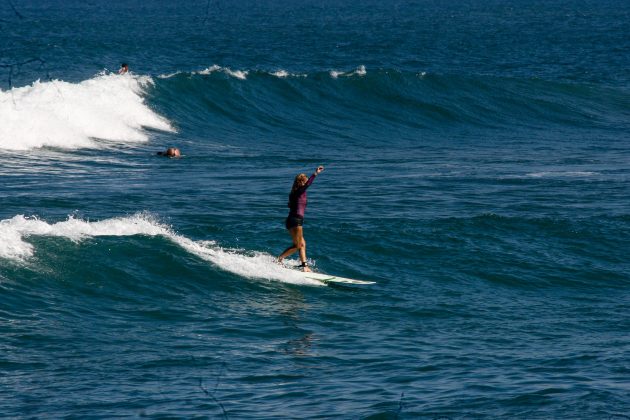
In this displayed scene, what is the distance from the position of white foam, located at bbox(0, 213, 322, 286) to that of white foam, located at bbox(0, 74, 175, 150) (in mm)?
14253

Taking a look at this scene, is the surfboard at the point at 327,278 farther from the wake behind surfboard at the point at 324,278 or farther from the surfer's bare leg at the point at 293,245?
the surfer's bare leg at the point at 293,245

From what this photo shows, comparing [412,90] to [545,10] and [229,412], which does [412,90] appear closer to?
[229,412]

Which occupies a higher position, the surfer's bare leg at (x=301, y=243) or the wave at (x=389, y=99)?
the wave at (x=389, y=99)

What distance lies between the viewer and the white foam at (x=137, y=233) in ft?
60.2

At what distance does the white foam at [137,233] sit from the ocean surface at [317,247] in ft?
0.17

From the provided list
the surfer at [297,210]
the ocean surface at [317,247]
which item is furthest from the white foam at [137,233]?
the surfer at [297,210]

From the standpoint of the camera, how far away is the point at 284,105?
44.8m

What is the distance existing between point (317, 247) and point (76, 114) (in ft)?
61.6

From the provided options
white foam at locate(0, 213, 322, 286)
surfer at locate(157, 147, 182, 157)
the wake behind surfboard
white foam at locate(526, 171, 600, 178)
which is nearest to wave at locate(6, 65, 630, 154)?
surfer at locate(157, 147, 182, 157)

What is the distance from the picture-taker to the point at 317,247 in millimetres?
21047

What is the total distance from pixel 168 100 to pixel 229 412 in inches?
1260

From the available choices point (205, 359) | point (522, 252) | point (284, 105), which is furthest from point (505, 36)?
point (205, 359)

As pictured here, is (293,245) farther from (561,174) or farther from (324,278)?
(561,174)

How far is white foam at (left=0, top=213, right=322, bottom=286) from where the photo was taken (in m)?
18.3
